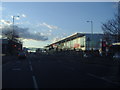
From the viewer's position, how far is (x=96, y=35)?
122 m

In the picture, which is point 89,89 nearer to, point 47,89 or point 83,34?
point 47,89

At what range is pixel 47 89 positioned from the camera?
1153 cm

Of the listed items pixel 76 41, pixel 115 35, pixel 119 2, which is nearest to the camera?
pixel 119 2

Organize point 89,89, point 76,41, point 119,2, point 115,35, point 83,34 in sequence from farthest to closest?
1. point 76,41
2. point 83,34
3. point 115,35
4. point 119,2
5. point 89,89

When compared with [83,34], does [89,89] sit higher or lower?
lower

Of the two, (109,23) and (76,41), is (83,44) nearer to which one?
(76,41)

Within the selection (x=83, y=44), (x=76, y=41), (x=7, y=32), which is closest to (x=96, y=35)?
(x=83, y=44)

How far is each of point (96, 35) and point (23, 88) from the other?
369 feet

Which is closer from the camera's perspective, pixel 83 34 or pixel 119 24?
pixel 119 24

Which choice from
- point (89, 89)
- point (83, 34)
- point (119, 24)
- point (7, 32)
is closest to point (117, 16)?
point (119, 24)

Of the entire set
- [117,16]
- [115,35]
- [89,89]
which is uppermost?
[117,16]

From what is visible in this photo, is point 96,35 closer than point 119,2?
No

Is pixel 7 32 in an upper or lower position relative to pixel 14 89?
upper

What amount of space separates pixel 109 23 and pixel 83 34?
70560mm
